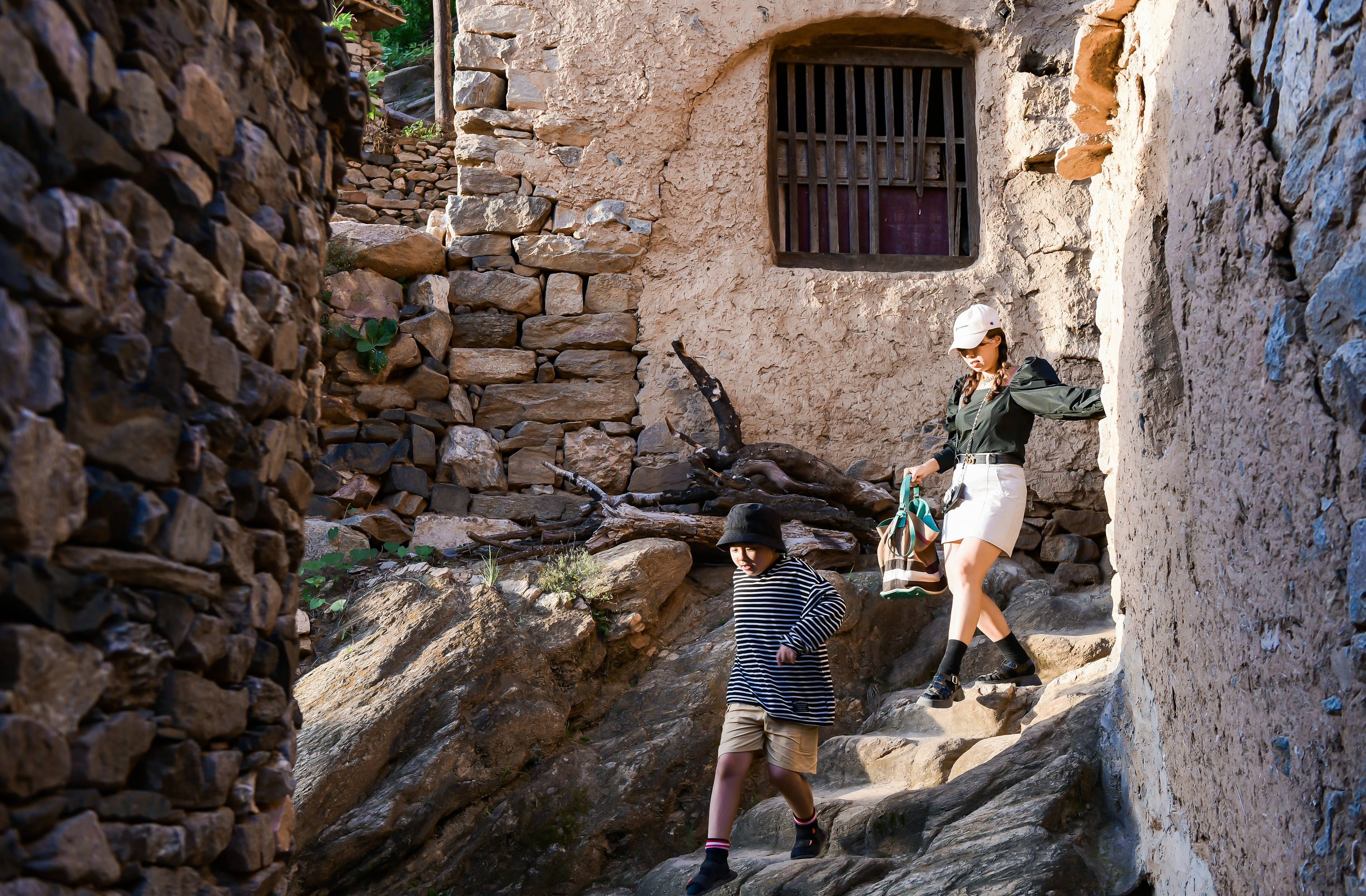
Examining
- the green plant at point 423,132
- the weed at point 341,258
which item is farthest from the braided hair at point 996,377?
the green plant at point 423,132

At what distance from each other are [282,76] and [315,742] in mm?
2695

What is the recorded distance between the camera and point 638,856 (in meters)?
4.59

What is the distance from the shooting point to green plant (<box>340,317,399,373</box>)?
646 cm

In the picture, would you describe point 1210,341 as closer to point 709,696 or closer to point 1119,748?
point 1119,748

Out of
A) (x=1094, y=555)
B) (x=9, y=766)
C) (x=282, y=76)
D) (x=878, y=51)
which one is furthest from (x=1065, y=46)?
(x=9, y=766)

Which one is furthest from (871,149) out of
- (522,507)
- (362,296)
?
(362,296)

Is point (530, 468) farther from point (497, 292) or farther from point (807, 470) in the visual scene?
point (807, 470)

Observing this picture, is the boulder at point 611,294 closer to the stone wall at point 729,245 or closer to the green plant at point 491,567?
the stone wall at point 729,245

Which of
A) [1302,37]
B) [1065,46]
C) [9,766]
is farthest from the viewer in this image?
[1065,46]

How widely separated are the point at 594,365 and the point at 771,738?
3.40 m

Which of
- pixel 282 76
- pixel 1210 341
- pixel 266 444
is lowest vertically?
pixel 266 444

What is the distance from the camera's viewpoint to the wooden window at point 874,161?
7285 millimetres

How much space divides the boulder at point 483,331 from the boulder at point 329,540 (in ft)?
4.27

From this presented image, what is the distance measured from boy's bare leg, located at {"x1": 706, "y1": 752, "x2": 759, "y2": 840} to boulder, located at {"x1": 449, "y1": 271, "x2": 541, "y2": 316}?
3680 millimetres
